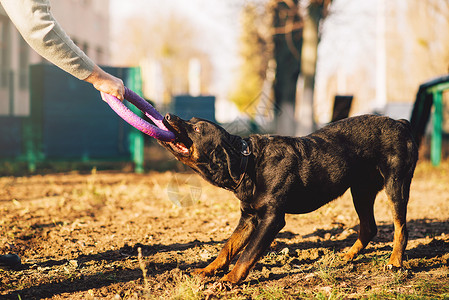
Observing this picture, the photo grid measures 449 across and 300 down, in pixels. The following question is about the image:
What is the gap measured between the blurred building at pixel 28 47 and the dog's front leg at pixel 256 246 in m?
9.14

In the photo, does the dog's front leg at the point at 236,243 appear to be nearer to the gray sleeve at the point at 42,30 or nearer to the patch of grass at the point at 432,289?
the patch of grass at the point at 432,289

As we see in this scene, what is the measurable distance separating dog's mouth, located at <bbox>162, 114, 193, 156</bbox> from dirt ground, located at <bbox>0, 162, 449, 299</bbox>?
2.90 feet

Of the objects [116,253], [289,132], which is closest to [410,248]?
[116,253]

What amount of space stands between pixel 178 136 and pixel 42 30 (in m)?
1.22

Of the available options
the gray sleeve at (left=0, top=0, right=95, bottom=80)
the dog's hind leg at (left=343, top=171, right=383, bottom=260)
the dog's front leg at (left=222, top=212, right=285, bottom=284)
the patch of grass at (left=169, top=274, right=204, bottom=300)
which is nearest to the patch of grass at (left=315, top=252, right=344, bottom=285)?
the dog's hind leg at (left=343, top=171, right=383, bottom=260)

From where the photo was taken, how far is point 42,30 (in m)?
3.31

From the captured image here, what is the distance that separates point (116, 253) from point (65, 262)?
18.8 inches

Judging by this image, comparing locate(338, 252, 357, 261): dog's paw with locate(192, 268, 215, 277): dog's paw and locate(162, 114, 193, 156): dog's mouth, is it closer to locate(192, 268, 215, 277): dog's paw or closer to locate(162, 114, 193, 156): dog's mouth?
locate(192, 268, 215, 277): dog's paw

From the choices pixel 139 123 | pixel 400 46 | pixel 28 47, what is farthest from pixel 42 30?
pixel 400 46

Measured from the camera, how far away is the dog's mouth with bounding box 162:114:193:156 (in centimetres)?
375

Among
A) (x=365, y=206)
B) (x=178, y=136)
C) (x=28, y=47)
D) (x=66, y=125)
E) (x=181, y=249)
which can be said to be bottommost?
(x=181, y=249)

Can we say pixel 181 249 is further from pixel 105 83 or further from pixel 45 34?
pixel 45 34

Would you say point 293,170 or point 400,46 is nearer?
point 293,170

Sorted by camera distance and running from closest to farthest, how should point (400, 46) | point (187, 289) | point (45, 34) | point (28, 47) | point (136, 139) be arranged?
point (45, 34) < point (187, 289) < point (136, 139) < point (28, 47) < point (400, 46)
